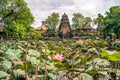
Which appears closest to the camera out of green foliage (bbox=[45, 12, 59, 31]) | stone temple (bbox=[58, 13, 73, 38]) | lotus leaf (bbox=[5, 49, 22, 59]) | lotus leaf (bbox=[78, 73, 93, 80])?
lotus leaf (bbox=[78, 73, 93, 80])

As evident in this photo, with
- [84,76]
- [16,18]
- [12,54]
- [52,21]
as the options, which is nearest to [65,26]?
[52,21]

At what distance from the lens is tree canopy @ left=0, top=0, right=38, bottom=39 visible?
151ft

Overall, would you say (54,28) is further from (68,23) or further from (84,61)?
(84,61)

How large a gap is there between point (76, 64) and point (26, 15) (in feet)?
154

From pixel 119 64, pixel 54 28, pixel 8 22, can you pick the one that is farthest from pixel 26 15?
pixel 119 64

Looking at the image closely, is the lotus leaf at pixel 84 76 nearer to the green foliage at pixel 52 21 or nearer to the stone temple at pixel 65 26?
the stone temple at pixel 65 26

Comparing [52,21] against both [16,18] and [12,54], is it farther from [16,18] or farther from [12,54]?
[12,54]

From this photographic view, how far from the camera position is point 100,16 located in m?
55.2

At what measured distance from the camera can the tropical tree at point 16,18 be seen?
4606cm

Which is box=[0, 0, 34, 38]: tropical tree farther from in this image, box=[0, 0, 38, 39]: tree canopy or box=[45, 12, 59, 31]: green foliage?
box=[45, 12, 59, 31]: green foliage

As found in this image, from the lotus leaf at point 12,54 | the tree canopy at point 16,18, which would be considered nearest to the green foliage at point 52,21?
the tree canopy at point 16,18

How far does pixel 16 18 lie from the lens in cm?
4875

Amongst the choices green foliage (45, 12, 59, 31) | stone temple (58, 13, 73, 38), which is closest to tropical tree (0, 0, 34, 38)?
stone temple (58, 13, 73, 38)

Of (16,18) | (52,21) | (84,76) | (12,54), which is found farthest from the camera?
(52,21)
